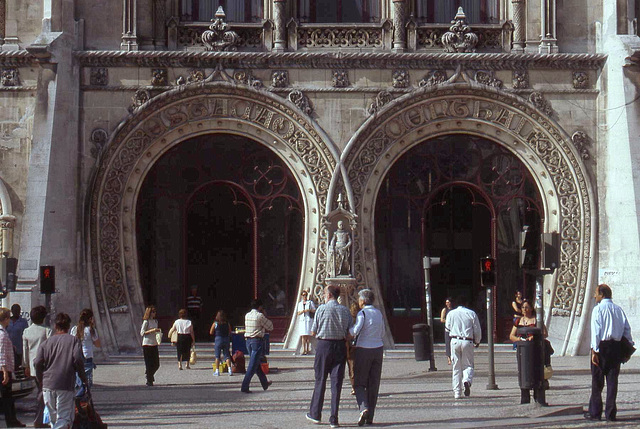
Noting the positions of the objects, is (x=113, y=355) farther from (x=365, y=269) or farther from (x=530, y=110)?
(x=530, y=110)

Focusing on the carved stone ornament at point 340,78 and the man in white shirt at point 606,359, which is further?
the carved stone ornament at point 340,78

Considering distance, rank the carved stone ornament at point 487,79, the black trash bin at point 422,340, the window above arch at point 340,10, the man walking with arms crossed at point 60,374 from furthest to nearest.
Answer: the window above arch at point 340,10
the carved stone ornament at point 487,79
the black trash bin at point 422,340
the man walking with arms crossed at point 60,374

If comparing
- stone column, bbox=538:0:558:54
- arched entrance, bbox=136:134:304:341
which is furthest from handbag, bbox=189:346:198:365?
stone column, bbox=538:0:558:54

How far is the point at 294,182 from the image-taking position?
1211 inches

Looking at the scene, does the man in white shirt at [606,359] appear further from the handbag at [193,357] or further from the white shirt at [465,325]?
the handbag at [193,357]

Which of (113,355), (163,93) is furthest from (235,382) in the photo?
(163,93)

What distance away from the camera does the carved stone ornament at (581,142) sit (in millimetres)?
30281

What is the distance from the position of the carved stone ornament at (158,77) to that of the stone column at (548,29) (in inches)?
346

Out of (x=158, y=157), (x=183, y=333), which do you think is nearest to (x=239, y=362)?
(x=183, y=333)

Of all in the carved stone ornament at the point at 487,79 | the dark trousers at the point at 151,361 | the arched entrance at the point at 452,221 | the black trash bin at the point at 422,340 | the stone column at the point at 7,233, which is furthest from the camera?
the arched entrance at the point at 452,221

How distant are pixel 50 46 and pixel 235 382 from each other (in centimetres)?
965

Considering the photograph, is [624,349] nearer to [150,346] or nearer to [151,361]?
[151,361]

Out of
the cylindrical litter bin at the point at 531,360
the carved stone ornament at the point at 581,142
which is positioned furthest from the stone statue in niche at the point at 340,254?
the cylindrical litter bin at the point at 531,360

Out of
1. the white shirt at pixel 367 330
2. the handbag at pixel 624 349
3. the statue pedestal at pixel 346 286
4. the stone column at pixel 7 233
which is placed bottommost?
the handbag at pixel 624 349
